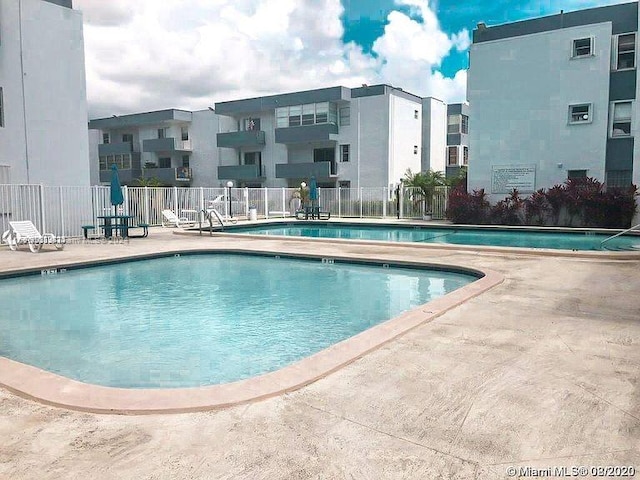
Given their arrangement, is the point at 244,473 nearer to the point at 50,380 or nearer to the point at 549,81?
the point at 50,380

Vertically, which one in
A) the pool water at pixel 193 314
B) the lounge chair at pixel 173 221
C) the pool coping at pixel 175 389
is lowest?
the pool water at pixel 193 314

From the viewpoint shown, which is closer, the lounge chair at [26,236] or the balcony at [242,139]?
the lounge chair at [26,236]

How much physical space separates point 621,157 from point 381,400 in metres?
22.0

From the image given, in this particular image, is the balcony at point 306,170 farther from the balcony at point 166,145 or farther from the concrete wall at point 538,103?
the concrete wall at point 538,103

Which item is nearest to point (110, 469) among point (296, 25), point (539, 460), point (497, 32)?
point (539, 460)

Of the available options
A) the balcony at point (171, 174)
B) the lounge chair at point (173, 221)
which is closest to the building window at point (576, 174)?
the lounge chair at point (173, 221)

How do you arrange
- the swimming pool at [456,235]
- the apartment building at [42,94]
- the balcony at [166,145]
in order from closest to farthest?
1. the swimming pool at [456,235]
2. the apartment building at [42,94]
3. the balcony at [166,145]

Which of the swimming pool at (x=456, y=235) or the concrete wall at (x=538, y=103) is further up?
the concrete wall at (x=538, y=103)

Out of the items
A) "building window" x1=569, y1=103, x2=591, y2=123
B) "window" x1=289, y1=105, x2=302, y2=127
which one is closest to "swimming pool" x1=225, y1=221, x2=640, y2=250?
"building window" x1=569, y1=103, x2=591, y2=123

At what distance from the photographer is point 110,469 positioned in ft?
9.06

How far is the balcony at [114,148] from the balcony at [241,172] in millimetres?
10859

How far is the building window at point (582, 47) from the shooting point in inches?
854

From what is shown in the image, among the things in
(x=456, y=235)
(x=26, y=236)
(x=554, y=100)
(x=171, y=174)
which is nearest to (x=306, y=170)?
(x=171, y=174)

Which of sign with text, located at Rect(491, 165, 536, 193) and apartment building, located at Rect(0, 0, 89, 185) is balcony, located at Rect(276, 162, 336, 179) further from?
apartment building, located at Rect(0, 0, 89, 185)
